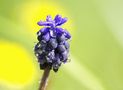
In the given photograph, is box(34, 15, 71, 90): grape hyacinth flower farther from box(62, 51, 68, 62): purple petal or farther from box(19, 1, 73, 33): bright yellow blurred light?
box(19, 1, 73, 33): bright yellow blurred light

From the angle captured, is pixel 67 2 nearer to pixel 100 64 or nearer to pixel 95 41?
pixel 95 41

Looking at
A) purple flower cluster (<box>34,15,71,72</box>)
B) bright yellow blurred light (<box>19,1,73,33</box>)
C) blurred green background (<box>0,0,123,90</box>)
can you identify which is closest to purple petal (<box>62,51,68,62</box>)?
purple flower cluster (<box>34,15,71,72</box>)

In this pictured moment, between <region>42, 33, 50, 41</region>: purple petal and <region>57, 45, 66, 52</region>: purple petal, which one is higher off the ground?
<region>42, 33, 50, 41</region>: purple petal

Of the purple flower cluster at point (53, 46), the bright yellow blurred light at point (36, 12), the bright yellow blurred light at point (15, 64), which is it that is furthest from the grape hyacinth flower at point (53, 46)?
the bright yellow blurred light at point (36, 12)

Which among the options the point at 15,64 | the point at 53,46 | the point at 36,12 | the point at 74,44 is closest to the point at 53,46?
the point at 53,46

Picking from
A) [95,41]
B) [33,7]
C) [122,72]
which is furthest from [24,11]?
[122,72]

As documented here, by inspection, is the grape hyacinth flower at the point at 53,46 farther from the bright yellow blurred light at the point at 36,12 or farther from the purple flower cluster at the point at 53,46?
the bright yellow blurred light at the point at 36,12

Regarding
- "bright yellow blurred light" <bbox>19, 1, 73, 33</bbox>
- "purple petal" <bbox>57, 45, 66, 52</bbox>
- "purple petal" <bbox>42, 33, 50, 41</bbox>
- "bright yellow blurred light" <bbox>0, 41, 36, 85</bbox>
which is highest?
"bright yellow blurred light" <bbox>19, 1, 73, 33</bbox>
